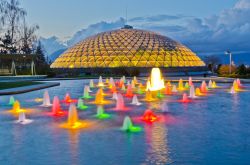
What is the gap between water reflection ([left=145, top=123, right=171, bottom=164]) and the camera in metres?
6.93

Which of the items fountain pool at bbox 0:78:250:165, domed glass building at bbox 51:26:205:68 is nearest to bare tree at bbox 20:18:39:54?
domed glass building at bbox 51:26:205:68

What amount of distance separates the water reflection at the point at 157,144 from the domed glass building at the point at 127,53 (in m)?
51.4

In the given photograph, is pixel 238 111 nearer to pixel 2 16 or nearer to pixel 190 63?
pixel 2 16

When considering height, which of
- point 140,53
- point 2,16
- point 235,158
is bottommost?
point 235,158

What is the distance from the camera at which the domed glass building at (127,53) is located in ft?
206

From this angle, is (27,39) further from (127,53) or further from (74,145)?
(74,145)

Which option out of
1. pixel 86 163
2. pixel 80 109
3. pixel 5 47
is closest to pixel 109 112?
pixel 80 109

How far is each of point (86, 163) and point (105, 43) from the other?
62.8 metres

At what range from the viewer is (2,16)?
160 ft

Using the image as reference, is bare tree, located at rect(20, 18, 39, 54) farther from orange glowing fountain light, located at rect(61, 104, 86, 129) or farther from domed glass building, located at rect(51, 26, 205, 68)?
orange glowing fountain light, located at rect(61, 104, 86, 129)

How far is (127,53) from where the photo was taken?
64.6 m

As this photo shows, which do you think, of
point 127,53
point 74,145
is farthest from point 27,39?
point 74,145

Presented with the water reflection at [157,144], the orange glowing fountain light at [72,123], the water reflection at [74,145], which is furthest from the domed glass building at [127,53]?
the water reflection at [74,145]

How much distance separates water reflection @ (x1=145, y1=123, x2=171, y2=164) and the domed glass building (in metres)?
51.4
